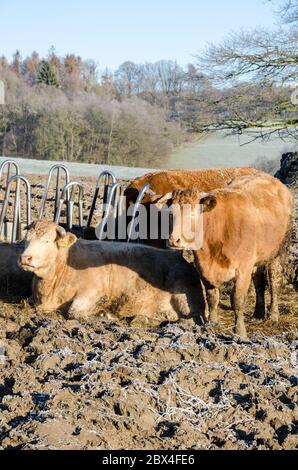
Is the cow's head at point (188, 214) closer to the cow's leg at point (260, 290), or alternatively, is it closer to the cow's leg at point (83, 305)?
the cow's leg at point (83, 305)

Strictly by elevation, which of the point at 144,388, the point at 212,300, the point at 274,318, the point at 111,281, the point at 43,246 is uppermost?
the point at 43,246

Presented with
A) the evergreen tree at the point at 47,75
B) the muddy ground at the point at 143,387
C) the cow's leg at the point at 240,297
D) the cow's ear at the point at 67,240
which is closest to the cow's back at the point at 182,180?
the cow's ear at the point at 67,240

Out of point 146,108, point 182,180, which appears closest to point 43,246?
point 182,180

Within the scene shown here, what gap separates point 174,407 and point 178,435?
394 mm

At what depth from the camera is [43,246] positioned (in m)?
6.73

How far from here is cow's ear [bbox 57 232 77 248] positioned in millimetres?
6828

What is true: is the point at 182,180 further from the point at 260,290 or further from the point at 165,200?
the point at 165,200

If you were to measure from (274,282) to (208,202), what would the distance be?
1684 millimetres

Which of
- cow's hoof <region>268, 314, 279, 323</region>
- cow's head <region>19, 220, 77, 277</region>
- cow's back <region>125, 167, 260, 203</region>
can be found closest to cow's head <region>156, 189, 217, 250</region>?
cow's head <region>19, 220, 77, 277</region>

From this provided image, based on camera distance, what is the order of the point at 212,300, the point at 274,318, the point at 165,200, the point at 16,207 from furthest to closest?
the point at 16,207 < the point at 274,318 < the point at 212,300 < the point at 165,200

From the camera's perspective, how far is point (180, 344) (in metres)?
5.36

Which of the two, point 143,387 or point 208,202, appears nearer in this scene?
point 143,387

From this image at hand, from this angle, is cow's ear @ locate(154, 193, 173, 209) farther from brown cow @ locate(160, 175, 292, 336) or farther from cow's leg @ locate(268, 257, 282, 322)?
cow's leg @ locate(268, 257, 282, 322)
